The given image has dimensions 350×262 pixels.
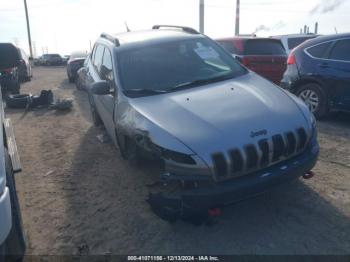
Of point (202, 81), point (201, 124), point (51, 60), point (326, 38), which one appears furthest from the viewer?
point (51, 60)

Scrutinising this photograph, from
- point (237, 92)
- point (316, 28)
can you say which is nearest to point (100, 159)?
point (237, 92)

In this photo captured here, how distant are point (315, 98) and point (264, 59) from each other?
2.70m

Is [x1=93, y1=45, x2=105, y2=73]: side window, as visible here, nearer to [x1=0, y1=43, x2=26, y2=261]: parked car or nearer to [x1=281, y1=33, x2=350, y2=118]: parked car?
[x1=0, y1=43, x2=26, y2=261]: parked car

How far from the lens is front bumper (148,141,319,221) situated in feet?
10.1

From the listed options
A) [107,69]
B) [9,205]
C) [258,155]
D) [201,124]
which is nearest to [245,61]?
[107,69]

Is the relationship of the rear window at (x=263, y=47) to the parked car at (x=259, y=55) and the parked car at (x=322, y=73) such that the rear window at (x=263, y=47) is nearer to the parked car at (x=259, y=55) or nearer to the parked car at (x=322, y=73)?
the parked car at (x=259, y=55)

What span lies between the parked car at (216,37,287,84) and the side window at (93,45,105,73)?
4052 mm

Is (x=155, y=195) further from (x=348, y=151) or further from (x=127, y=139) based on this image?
(x=348, y=151)

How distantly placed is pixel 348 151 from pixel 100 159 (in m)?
3.59

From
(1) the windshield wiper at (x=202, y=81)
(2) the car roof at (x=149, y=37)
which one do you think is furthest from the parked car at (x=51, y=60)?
(1) the windshield wiper at (x=202, y=81)

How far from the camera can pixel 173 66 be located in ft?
15.0

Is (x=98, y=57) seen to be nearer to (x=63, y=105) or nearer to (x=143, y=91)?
(x=143, y=91)

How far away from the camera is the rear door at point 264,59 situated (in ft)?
30.5

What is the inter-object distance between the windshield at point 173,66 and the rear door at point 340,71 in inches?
101
